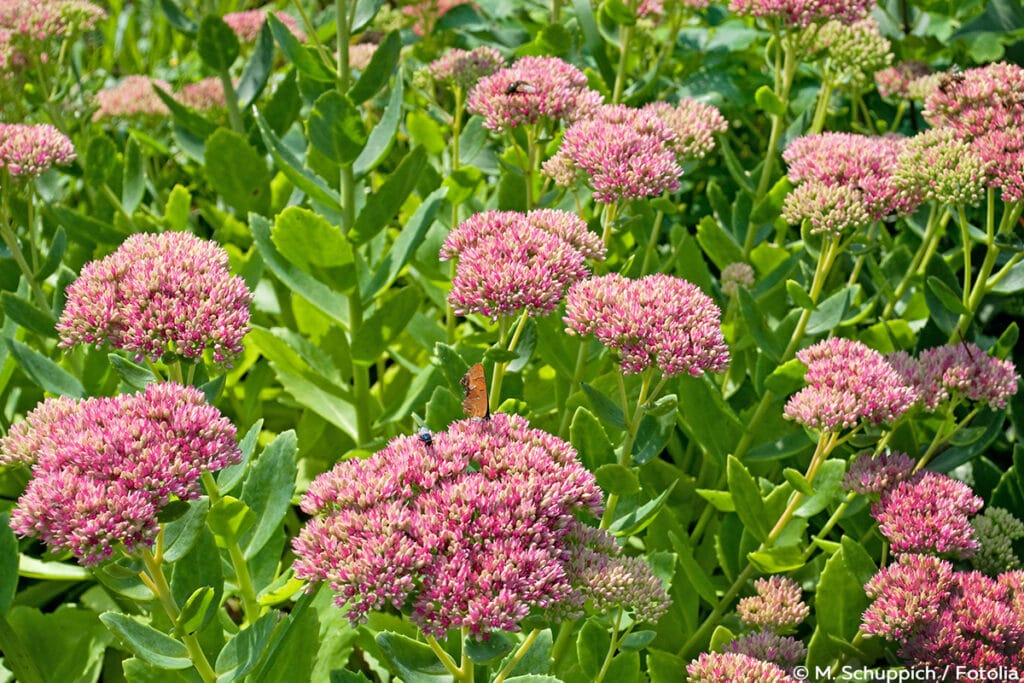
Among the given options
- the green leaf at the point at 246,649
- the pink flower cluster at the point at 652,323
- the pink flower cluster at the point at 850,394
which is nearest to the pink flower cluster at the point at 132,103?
the pink flower cluster at the point at 652,323

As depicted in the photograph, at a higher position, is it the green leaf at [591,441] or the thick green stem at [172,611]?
the green leaf at [591,441]

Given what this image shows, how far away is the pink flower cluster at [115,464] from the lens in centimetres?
139

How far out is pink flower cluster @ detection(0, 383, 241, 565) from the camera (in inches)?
54.9

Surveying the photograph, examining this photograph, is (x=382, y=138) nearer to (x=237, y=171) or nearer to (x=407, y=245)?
(x=407, y=245)

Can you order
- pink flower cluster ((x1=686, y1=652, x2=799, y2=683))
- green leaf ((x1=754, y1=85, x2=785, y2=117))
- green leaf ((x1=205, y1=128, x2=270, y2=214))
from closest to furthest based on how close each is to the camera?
pink flower cluster ((x1=686, y1=652, x2=799, y2=683)) < green leaf ((x1=754, y1=85, x2=785, y2=117)) < green leaf ((x1=205, y1=128, x2=270, y2=214))

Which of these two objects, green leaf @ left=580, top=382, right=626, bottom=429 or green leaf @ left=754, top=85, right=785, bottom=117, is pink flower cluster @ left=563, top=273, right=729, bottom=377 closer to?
green leaf @ left=580, top=382, right=626, bottom=429

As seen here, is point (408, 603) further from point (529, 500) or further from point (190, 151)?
point (190, 151)

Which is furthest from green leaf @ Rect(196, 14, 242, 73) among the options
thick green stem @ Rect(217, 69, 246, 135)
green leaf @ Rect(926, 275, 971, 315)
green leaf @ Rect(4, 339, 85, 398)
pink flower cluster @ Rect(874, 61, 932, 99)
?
green leaf @ Rect(926, 275, 971, 315)

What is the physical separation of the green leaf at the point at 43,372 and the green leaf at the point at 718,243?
1445 mm

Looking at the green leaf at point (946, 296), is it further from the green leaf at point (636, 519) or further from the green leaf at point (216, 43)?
the green leaf at point (216, 43)

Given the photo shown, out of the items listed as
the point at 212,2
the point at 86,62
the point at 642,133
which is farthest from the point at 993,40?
the point at 86,62

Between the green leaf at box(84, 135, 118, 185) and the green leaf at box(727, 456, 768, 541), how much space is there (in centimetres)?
176

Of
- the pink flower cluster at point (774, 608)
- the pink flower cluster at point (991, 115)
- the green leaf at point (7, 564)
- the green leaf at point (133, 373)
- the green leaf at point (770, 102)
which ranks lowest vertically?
the pink flower cluster at point (774, 608)

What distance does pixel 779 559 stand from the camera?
2.07m
